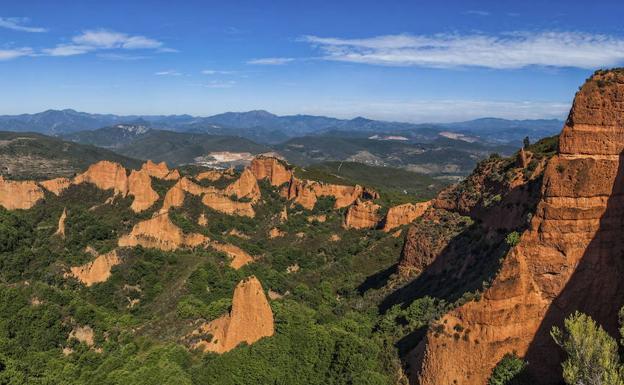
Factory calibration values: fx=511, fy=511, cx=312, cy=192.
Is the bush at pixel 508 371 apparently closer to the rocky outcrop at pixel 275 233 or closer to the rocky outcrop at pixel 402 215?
the rocky outcrop at pixel 402 215

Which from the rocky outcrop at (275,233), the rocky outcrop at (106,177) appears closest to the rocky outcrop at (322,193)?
the rocky outcrop at (275,233)

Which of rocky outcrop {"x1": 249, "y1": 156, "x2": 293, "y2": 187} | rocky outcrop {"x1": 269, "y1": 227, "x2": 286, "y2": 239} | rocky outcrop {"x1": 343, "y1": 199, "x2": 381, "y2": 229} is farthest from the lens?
rocky outcrop {"x1": 249, "y1": 156, "x2": 293, "y2": 187}

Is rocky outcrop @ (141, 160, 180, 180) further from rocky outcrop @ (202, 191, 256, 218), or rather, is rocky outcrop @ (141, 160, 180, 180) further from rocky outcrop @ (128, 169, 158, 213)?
rocky outcrop @ (202, 191, 256, 218)

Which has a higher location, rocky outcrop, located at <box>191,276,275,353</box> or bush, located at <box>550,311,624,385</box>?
bush, located at <box>550,311,624,385</box>

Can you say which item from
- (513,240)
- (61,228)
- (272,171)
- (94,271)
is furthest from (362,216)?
(513,240)

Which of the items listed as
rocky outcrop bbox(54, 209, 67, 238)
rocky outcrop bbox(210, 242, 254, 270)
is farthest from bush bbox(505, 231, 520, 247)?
rocky outcrop bbox(54, 209, 67, 238)

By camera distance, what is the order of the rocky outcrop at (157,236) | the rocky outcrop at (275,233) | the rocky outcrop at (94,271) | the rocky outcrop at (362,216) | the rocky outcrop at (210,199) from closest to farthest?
1. the rocky outcrop at (94,271)
2. the rocky outcrop at (157,236)
3. the rocky outcrop at (362,216)
4. the rocky outcrop at (210,199)
5. the rocky outcrop at (275,233)

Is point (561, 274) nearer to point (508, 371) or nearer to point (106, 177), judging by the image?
point (508, 371)

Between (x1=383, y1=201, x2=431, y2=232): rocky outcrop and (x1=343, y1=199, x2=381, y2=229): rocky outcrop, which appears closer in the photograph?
(x1=383, y1=201, x2=431, y2=232): rocky outcrop
